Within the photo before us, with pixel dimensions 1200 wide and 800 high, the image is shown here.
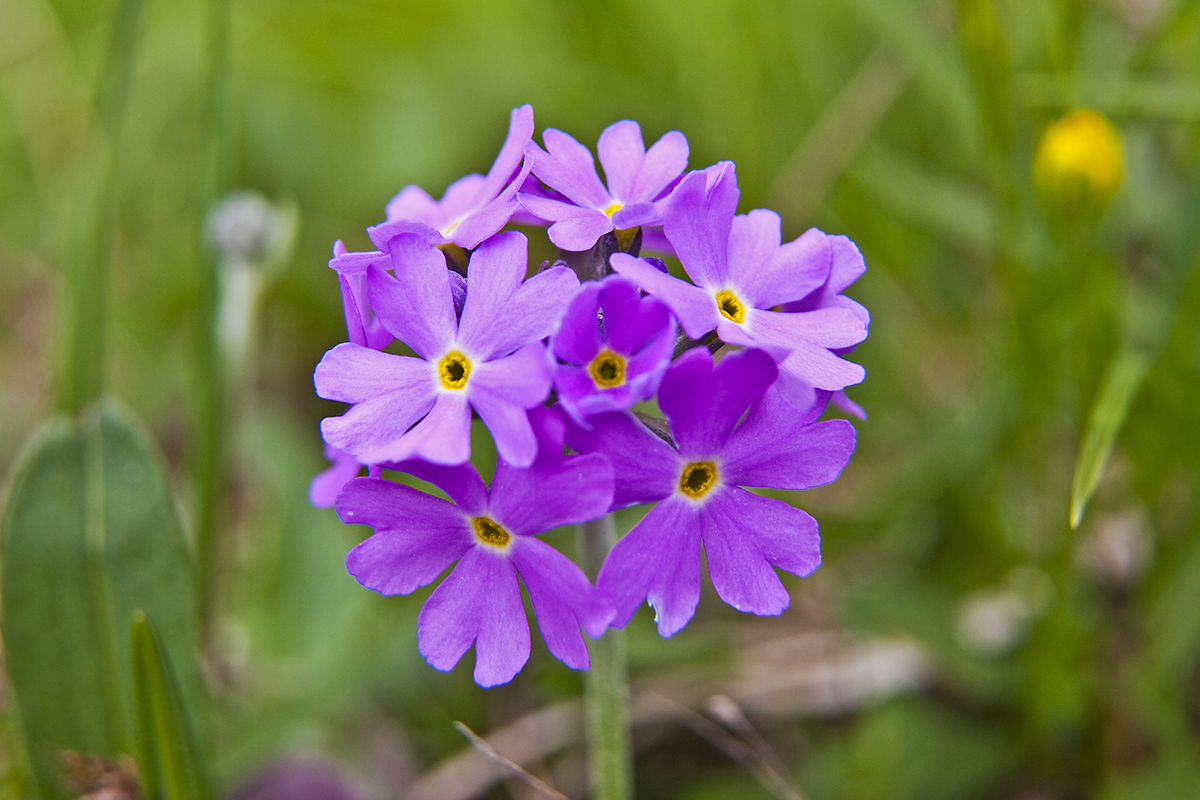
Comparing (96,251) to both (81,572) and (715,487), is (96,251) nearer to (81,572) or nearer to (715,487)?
(81,572)

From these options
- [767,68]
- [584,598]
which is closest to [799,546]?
[584,598]

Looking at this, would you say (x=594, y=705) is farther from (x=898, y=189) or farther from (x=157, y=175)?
(x=157, y=175)

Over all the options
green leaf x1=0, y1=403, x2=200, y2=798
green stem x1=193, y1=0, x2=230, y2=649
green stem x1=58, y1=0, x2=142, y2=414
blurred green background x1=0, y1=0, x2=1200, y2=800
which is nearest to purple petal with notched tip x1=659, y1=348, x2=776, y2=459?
blurred green background x1=0, y1=0, x2=1200, y2=800

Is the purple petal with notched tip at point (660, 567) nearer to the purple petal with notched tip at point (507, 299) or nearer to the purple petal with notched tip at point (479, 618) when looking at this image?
the purple petal with notched tip at point (479, 618)

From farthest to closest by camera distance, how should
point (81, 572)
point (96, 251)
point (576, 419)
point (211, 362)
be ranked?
point (211, 362)
point (96, 251)
point (81, 572)
point (576, 419)

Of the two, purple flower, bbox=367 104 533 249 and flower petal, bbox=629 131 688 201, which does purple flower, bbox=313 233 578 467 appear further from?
flower petal, bbox=629 131 688 201

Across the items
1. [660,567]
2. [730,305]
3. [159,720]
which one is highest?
[730,305]

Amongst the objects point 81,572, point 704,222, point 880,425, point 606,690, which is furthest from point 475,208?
point 880,425
